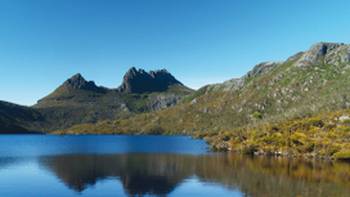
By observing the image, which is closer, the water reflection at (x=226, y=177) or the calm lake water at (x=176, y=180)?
the calm lake water at (x=176, y=180)

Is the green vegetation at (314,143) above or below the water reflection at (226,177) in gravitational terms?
above

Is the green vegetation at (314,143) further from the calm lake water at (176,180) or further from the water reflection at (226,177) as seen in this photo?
the water reflection at (226,177)

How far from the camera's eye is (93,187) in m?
90.8

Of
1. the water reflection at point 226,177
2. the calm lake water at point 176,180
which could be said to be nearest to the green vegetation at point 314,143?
the calm lake water at point 176,180

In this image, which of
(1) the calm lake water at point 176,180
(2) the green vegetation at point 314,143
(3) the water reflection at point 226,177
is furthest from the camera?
(2) the green vegetation at point 314,143

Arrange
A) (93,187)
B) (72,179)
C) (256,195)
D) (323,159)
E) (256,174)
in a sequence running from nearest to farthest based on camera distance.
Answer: (256,195), (93,187), (72,179), (256,174), (323,159)

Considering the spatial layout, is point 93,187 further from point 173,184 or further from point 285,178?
point 285,178

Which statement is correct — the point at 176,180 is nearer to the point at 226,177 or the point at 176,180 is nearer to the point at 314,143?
the point at 226,177

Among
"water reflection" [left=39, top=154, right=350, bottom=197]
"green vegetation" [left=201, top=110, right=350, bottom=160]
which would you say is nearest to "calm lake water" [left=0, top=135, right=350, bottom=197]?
"water reflection" [left=39, top=154, right=350, bottom=197]

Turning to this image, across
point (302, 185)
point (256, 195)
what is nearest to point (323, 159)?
point (302, 185)

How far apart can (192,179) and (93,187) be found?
2948 centimetres

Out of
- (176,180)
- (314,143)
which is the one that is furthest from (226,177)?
(314,143)

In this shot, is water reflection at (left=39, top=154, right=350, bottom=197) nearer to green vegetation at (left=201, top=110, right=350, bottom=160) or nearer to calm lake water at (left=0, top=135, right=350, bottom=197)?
calm lake water at (left=0, top=135, right=350, bottom=197)

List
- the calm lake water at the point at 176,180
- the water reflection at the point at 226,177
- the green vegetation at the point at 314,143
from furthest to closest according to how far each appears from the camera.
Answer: the green vegetation at the point at 314,143 < the water reflection at the point at 226,177 < the calm lake water at the point at 176,180
